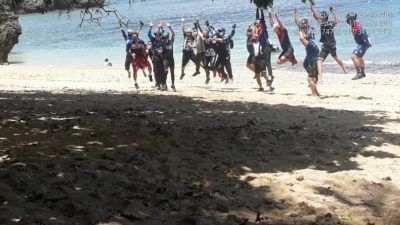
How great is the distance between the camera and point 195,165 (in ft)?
19.7

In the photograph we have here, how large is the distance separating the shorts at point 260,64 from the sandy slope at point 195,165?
361 centimetres

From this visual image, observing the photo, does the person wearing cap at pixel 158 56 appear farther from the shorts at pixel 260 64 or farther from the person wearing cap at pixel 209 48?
the shorts at pixel 260 64

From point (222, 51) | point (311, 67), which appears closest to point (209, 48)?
point (222, 51)

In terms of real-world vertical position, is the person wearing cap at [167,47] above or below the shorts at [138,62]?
above

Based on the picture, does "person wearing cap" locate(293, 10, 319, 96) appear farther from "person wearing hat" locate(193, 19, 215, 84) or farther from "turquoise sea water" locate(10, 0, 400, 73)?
"turquoise sea water" locate(10, 0, 400, 73)

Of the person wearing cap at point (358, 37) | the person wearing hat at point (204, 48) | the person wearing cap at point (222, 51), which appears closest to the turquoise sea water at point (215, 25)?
the person wearing cap at point (358, 37)

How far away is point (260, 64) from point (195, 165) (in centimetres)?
861

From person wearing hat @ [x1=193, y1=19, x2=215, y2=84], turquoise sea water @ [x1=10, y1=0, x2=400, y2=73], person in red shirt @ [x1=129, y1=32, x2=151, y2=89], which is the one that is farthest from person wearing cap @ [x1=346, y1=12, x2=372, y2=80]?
person in red shirt @ [x1=129, y1=32, x2=151, y2=89]

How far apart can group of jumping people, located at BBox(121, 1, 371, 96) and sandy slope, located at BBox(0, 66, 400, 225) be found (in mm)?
2922

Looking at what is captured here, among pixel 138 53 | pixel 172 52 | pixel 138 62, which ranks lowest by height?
pixel 138 62

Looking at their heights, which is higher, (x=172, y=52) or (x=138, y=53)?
(x=172, y=52)

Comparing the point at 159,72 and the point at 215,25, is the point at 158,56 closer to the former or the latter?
the point at 159,72

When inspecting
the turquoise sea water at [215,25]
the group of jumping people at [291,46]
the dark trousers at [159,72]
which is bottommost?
the turquoise sea water at [215,25]

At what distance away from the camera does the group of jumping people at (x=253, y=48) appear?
13.3 metres
